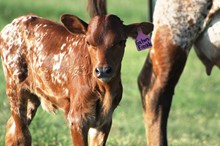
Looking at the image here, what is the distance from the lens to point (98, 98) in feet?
27.3

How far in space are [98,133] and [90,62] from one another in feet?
2.49

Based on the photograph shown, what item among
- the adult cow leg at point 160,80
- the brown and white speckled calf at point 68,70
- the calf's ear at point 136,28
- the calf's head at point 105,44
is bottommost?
the adult cow leg at point 160,80

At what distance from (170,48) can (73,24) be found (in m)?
1.74

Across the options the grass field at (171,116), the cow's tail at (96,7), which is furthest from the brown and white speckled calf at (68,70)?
the grass field at (171,116)

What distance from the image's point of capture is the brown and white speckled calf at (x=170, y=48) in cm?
965

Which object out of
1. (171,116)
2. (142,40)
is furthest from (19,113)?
(171,116)

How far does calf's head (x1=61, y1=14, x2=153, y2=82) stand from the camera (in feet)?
25.5

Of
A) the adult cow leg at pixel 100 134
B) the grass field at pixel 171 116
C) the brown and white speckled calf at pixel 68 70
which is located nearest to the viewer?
the brown and white speckled calf at pixel 68 70

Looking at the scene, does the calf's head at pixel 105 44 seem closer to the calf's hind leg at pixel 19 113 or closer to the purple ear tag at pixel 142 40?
the purple ear tag at pixel 142 40

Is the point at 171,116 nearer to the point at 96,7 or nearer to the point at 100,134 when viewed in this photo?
Result: the point at 96,7

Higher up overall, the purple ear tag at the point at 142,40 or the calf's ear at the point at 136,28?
the calf's ear at the point at 136,28

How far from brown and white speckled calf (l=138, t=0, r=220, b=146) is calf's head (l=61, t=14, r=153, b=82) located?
1548mm

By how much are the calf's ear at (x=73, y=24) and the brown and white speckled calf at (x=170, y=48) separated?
167 cm

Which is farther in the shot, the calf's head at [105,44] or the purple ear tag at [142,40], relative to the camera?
the purple ear tag at [142,40]
